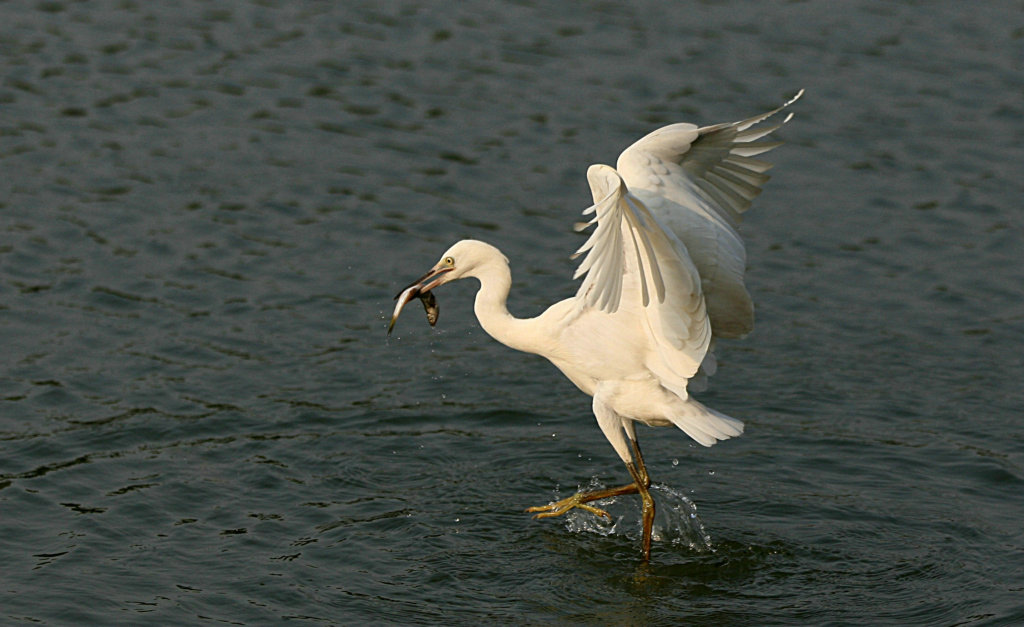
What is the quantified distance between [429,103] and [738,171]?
593cm

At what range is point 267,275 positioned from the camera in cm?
→ 1076

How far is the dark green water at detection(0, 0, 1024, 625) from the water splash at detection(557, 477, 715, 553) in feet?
0.09

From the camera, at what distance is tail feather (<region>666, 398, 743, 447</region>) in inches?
287

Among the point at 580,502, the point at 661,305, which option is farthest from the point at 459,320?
the point at 661,305

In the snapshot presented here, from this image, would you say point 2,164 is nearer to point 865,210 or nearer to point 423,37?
point 423,37

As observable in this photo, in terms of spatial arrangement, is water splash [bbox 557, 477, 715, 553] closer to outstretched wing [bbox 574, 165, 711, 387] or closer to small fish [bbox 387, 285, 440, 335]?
outstretched wing [bbox 574, 165, 711, 387]

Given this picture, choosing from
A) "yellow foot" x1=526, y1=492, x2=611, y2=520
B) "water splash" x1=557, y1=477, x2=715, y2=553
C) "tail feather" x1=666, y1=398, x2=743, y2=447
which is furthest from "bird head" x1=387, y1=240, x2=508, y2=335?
"water splash" x1=557, y1=477, x2=715, y2=553

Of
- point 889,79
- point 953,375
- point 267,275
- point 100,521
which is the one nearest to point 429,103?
point 267,275

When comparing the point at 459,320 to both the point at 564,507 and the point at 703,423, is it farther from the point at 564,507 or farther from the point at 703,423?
the point at 703,423

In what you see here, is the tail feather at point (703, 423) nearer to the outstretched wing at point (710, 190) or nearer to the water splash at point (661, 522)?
the outstretched wing at point (710, 190)

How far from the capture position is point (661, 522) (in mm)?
8250

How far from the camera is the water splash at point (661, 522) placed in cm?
804

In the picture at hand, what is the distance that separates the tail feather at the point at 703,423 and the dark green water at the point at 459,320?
0.79 m

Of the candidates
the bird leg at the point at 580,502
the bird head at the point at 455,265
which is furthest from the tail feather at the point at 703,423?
the bird head at the point at 455,265
